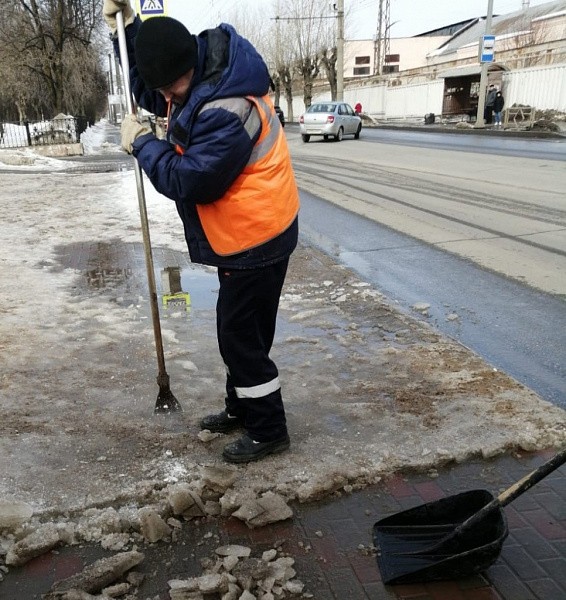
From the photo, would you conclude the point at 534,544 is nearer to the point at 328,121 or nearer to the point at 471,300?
the point at 471,300

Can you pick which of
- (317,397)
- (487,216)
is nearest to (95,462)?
(317,397)

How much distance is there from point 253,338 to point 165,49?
50.0 inches

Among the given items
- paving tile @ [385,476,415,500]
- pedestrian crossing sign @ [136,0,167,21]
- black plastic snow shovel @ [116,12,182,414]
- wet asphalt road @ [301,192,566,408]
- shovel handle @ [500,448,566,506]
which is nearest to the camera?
shovel handle @ [500,448,566,506]

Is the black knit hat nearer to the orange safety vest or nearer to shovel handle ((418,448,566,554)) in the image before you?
the orange safety vest

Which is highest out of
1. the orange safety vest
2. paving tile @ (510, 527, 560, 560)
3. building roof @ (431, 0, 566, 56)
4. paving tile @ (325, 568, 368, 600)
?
building roof @ (431, 0, 566, 56)

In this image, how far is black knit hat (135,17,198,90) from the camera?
2.26 metres

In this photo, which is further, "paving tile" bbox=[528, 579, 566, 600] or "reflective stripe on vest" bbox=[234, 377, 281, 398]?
"reflective stripe on vest" bbox=[234, 377, 281, 398]

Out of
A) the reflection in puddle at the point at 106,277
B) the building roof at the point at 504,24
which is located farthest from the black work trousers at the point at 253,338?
the building roof at the point at 504,24

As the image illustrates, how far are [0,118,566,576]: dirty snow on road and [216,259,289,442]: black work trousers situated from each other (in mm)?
211

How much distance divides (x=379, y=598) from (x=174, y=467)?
113 centimetres

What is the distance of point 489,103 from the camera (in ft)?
Result: 104

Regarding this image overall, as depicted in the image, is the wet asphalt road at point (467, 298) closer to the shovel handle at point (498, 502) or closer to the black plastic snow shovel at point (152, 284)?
the shovel handle at point (498, 502)

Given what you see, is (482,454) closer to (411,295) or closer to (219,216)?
(219,216)

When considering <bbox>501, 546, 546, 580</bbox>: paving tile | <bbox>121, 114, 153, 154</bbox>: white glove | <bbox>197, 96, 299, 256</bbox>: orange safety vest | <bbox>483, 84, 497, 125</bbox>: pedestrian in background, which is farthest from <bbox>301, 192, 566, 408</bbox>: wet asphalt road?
<bbox>483, 84, 497, 125</bbox>: pedestrian in background
